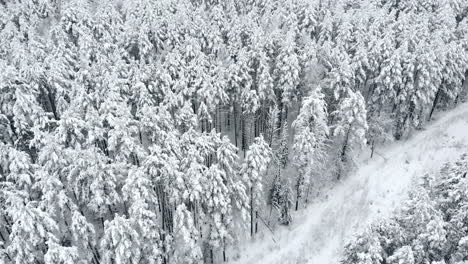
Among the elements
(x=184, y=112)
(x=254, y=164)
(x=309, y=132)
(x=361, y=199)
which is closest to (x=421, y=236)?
(x=309, y=132)

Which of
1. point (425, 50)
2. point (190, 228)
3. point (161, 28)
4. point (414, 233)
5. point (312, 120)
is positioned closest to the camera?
point (414, 233)

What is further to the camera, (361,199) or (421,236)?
(361,199)

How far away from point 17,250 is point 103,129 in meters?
11.8

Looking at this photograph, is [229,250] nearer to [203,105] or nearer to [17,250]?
[203,105]

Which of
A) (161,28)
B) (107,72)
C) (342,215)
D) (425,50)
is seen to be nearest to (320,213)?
(342,215)

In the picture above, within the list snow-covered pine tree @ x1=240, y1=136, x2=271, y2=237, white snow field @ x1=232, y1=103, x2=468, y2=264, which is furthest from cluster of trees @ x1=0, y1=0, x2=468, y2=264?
white snow field @ x1=232, y1=103, x2=468, y2=264

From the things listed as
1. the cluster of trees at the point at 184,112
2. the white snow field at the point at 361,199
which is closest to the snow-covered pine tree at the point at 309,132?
the cluster of trees at the point at 184,112

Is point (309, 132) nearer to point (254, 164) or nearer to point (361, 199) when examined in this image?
point (254, 164)

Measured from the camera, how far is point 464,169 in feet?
103

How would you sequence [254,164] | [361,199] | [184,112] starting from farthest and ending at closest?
[361,199] → [184,112] → [254,164]

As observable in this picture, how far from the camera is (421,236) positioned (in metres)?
26.0

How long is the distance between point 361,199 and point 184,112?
21.7 m

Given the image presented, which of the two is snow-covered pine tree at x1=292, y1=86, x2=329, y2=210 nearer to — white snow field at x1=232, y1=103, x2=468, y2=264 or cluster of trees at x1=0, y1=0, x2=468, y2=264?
cluster of trees at x1=0, y1=0, x2=468, y2=264

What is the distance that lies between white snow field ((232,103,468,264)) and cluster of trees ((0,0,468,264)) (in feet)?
6.04
